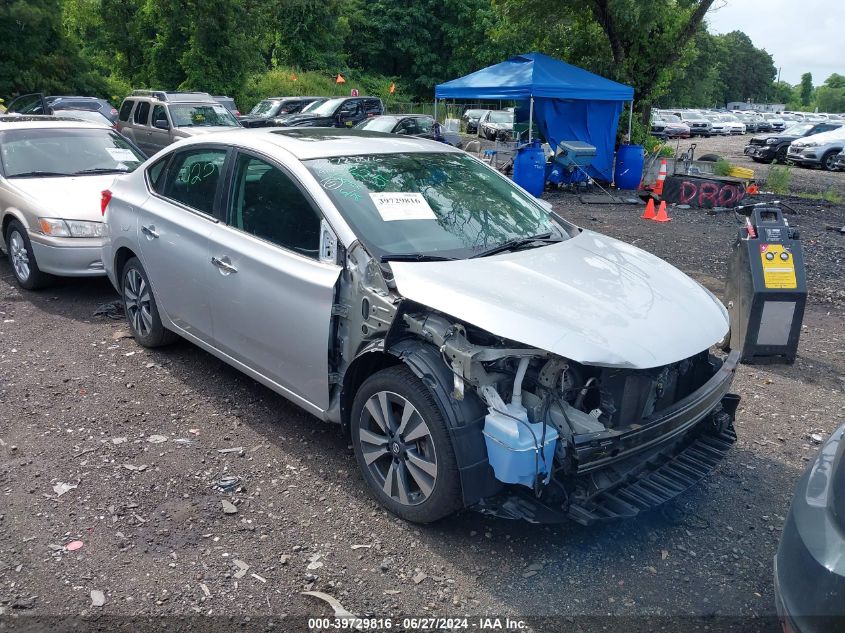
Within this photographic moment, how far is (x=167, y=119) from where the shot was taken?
15484 millimetres

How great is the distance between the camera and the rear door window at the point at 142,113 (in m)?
16.0

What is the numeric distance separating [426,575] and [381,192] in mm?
2038

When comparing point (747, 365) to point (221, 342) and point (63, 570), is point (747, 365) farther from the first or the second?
point (63, 570)

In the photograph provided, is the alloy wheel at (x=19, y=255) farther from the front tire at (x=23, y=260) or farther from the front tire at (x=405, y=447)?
the front tire at (x=405, y=447)

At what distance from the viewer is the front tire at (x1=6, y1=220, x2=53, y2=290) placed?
7031 millimetres

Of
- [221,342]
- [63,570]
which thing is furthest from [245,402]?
[63,570]

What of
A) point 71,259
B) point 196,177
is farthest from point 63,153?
point 196,177

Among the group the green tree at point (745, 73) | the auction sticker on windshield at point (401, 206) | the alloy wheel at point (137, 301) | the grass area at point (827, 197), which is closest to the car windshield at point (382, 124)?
the grass area at point (827, 197)

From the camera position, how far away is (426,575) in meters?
3.18

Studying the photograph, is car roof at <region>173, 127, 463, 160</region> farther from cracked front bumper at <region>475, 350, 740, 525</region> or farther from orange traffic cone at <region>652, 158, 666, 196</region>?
orange traffic cone at <region>652, 158, 666, 196</region>

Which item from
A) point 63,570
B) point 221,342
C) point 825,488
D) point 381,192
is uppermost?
point 381,192

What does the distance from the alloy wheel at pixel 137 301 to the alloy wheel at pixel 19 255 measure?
217cm

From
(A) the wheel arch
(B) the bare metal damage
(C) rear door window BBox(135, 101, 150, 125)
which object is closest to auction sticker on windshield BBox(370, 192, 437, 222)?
(B) the bare metal damage

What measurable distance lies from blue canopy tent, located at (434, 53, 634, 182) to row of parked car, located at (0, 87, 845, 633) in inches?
454
